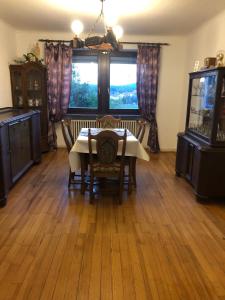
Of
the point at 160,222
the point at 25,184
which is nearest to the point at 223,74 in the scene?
the point at 160,222

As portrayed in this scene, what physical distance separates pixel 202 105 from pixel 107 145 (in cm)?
168

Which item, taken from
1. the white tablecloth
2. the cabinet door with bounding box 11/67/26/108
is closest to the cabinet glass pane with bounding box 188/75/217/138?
the white tablecloth

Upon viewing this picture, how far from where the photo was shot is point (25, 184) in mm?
3824

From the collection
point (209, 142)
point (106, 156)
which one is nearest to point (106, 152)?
point (106, 156)

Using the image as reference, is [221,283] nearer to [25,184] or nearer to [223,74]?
[223,74]

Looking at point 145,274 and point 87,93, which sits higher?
point 87,93

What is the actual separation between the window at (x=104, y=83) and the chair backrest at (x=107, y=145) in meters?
2.82

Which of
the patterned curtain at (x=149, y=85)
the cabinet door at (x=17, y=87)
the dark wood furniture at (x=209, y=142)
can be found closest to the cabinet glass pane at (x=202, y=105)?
the dark wood furniture at (x=209, y=142)

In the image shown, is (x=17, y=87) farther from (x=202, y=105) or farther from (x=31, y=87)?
(x=202, y=105)

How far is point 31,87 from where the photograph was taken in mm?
5227

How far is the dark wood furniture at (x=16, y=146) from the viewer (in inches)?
123

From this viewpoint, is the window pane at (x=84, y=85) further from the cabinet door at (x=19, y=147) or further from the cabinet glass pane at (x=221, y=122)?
the cabinet glass pane at (x=221, y=122)

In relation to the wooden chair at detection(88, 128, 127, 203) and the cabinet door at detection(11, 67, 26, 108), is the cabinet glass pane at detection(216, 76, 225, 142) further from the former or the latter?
the cabinet door at detection(11, 67, 26, 108)

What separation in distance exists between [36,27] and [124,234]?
172 inches
